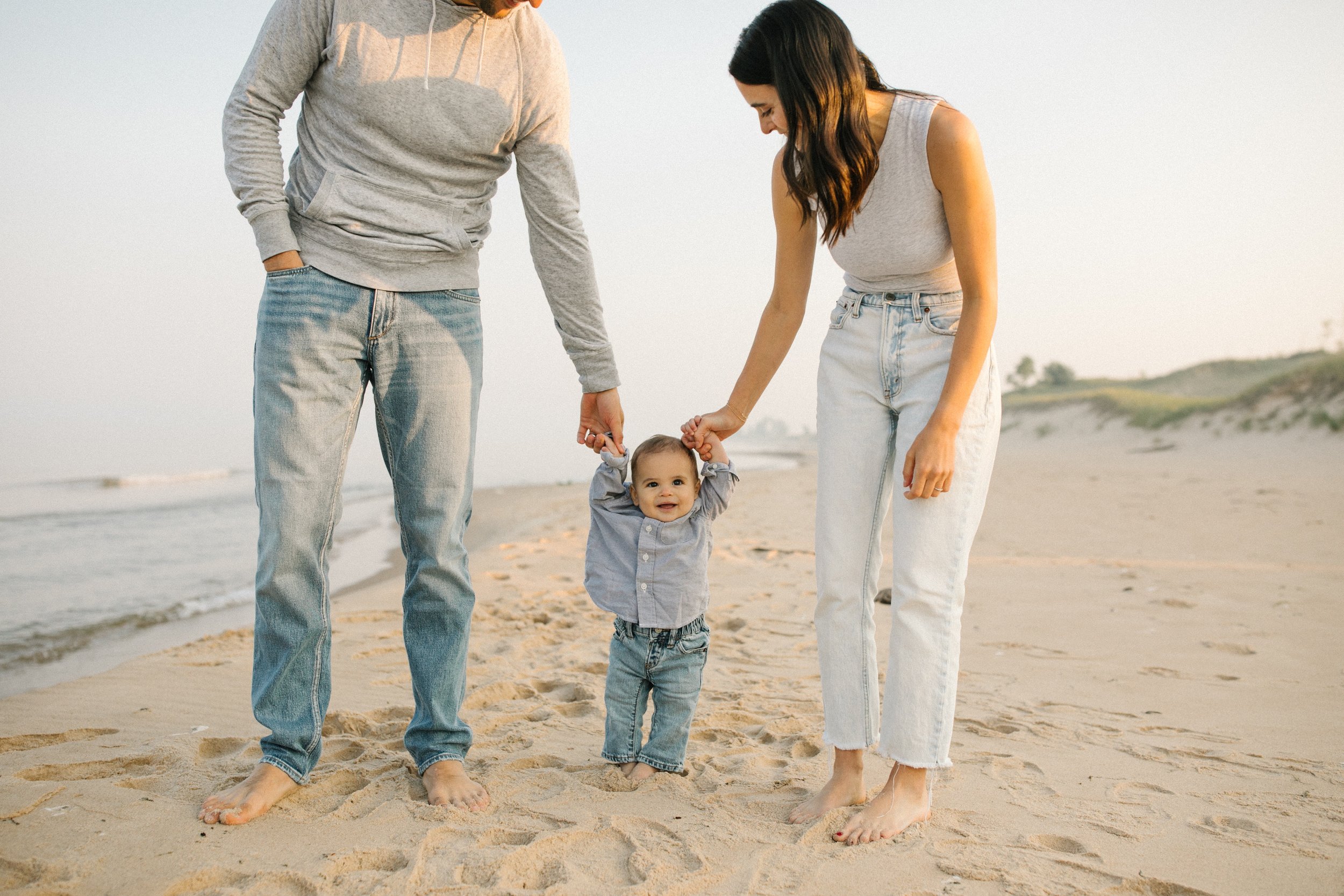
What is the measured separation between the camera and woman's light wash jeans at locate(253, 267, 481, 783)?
2.15m

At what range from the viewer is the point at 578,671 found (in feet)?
11.8

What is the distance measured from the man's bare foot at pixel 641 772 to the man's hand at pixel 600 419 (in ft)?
2.95

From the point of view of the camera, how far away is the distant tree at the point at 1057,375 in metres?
32.5

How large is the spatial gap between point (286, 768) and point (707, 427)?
1.44 meters

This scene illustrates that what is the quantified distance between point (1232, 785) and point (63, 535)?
8790 mm

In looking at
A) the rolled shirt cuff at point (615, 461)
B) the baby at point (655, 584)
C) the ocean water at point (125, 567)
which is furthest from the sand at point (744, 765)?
the rolled shirt cuff at point (615, 461)

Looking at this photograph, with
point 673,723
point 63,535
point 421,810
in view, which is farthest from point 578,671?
point 63,535

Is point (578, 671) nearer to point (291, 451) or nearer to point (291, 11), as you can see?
point (291, 451)

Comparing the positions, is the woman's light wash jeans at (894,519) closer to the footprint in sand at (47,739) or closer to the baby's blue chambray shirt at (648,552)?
the baby's blue chambray shirt at (648,552)

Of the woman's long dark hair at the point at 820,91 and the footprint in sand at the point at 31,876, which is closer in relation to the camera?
the footprint in sand at the point at 31,876

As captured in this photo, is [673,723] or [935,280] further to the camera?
[673,723]

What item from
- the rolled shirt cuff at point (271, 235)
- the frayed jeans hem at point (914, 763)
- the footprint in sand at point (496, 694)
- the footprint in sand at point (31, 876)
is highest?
the rolled shirt cuff at point (271, 235)

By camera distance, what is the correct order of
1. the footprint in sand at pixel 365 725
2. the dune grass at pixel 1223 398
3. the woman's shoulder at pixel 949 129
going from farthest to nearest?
the dune grass at pixel 1223 398 → the footprint in sand at pixel 365 725 → the woman's shoulder at pixel 949 129

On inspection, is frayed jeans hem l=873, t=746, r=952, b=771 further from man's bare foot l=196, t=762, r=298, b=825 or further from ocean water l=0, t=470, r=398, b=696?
ocean water l=0, t=470, r=398, b=696
